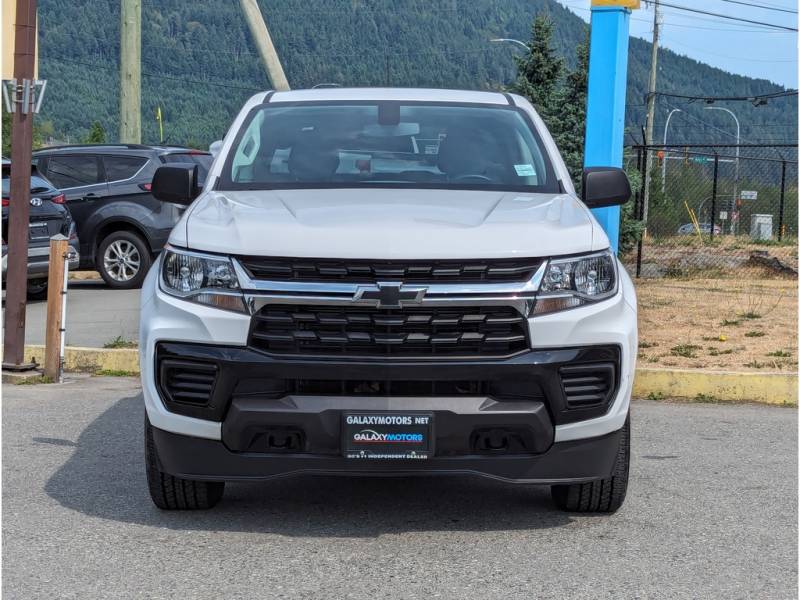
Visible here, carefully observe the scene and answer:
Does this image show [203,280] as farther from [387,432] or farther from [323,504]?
[323,504]

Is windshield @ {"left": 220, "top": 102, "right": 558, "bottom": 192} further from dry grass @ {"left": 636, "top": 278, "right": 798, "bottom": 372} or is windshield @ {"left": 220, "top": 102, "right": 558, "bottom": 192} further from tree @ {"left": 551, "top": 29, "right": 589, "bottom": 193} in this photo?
tree @ {"left": 551, "top": 29, "right": 589, "bottom": 193}

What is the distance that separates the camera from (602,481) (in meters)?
5.53

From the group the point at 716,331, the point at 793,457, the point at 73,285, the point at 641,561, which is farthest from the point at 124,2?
the point at 641,561

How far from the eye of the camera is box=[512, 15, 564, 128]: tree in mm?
33406

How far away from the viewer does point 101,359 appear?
10391mm

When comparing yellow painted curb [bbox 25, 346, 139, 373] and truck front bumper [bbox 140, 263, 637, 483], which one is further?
yellow painted curb [bbox 25, 346, 139, 373]

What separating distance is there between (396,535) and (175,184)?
2063 millimetres

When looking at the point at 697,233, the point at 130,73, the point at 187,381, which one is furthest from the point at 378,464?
the point at 697,233

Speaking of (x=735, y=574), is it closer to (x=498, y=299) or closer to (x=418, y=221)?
(x=498, y=299)

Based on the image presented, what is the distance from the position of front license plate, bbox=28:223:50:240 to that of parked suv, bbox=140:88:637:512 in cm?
966

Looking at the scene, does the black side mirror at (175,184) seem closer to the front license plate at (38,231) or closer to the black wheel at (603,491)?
the black wheel at (603,491)

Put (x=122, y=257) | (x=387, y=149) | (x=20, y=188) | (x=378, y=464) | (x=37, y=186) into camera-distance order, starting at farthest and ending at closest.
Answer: (x=122, y=257)
(x=37, y=186)
(x=20, y=188)
(x=387, y=149)
(x=378, y=464)

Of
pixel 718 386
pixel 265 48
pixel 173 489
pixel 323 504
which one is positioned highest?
pixel 265 48

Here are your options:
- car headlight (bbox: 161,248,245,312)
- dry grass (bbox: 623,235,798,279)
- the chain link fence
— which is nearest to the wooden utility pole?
car headlight (bbox: 161,248,245,312)
